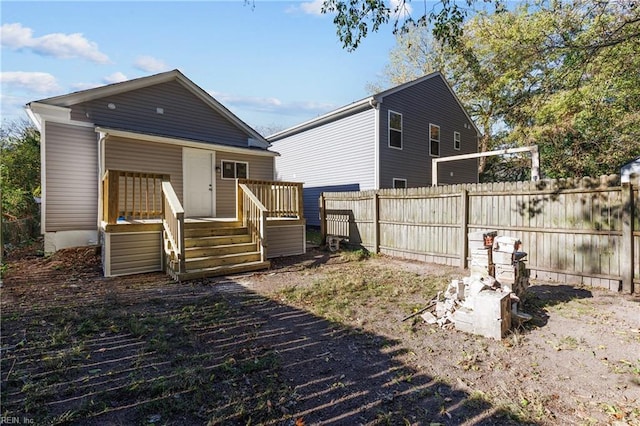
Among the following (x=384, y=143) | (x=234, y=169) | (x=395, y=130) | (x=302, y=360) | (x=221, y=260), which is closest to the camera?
(x=302, y=360)

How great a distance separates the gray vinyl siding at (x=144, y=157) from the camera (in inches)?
328

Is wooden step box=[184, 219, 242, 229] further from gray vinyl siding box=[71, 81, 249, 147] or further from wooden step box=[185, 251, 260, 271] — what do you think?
gray vinyl siding box=[71, 81, 249, 147]

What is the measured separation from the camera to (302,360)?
125 inches

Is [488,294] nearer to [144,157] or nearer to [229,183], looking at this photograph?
[229,183]

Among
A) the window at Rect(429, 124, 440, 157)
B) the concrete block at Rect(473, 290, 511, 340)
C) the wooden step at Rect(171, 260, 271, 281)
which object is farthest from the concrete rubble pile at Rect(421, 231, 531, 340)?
the window at Rect(429, 124, 440, 157)

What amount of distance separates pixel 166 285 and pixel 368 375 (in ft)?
14.7

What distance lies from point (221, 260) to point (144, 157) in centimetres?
422

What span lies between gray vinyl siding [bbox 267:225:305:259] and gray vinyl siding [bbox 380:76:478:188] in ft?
16.9

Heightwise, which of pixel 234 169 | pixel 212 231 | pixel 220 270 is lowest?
pixel 220 270

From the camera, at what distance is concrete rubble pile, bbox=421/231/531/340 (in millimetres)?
3678

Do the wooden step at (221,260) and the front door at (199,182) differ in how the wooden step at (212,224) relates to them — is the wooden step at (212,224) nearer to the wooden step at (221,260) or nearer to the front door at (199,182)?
the wooden step at (221,260)

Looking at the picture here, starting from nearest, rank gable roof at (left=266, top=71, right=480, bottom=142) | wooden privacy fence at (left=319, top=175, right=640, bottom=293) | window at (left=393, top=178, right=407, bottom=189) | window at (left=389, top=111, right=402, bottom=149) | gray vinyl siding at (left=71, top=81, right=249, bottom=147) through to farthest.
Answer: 1. wooden privacy fence at (left=319, top=175, right=640, bottom=293)
2. gray vinyl siding at (left=71, top=81, right=249, bottom=147)
3. gable roof at (left=266, top=71, right=480, bottom=142)
4. window at (left=389, top=111, right=402, bottom=149)
5. window at (left=393, top=178, right=407, bottom=189)

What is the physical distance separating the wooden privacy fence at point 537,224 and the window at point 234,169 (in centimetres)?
442

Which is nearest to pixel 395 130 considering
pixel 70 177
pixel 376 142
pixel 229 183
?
pixel 376 142
